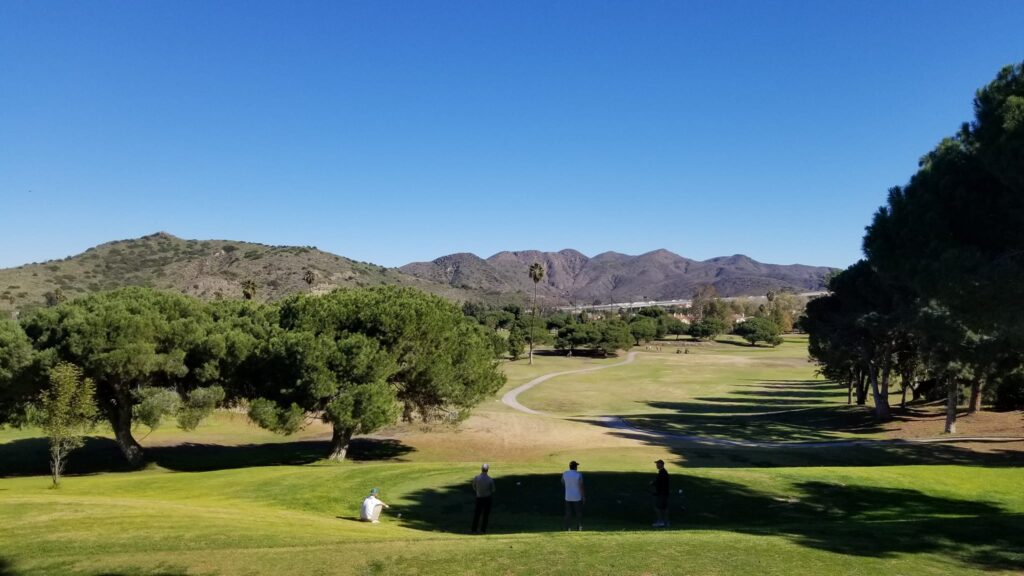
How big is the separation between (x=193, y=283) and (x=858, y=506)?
182288 mm

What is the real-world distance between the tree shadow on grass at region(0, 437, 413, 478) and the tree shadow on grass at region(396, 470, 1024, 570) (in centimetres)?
1667

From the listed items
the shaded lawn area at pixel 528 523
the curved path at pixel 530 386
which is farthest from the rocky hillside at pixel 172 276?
the shaded lawn area at pixel 528 523

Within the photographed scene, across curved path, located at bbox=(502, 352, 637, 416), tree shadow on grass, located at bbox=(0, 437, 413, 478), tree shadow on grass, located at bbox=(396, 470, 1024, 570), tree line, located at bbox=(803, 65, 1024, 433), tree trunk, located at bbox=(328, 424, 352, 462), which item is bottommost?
curved path, located at bbox=(502, 352, 637, 416)

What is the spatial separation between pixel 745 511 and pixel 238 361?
26747mm

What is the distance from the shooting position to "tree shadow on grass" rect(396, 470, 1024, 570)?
13.6m

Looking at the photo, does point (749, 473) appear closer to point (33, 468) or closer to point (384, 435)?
point (384, 435)

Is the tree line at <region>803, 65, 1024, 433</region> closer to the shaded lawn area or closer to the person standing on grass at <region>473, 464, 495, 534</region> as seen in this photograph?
the shaded lawn area

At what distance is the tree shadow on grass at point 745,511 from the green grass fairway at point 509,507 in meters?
0.10

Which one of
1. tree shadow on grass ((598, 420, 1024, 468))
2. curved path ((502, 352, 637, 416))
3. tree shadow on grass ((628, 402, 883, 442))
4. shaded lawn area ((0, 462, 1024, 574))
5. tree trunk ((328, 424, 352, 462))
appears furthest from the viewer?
curved path ((502, 352, 637, 416))

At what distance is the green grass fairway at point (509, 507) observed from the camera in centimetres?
1138

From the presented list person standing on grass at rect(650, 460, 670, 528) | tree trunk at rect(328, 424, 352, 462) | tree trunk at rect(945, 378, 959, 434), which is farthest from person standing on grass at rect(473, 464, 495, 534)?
tree trunk at rect(945, 378, 959, 434)

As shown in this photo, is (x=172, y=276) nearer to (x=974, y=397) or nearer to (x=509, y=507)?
(x=509, y=507)

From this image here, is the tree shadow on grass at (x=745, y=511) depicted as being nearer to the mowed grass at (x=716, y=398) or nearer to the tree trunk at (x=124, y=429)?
the tree trunk at (x=124, y=429)

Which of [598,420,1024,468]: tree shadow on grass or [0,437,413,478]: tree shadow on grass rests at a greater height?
[598,420,1024,468]: tree shadow on grass
